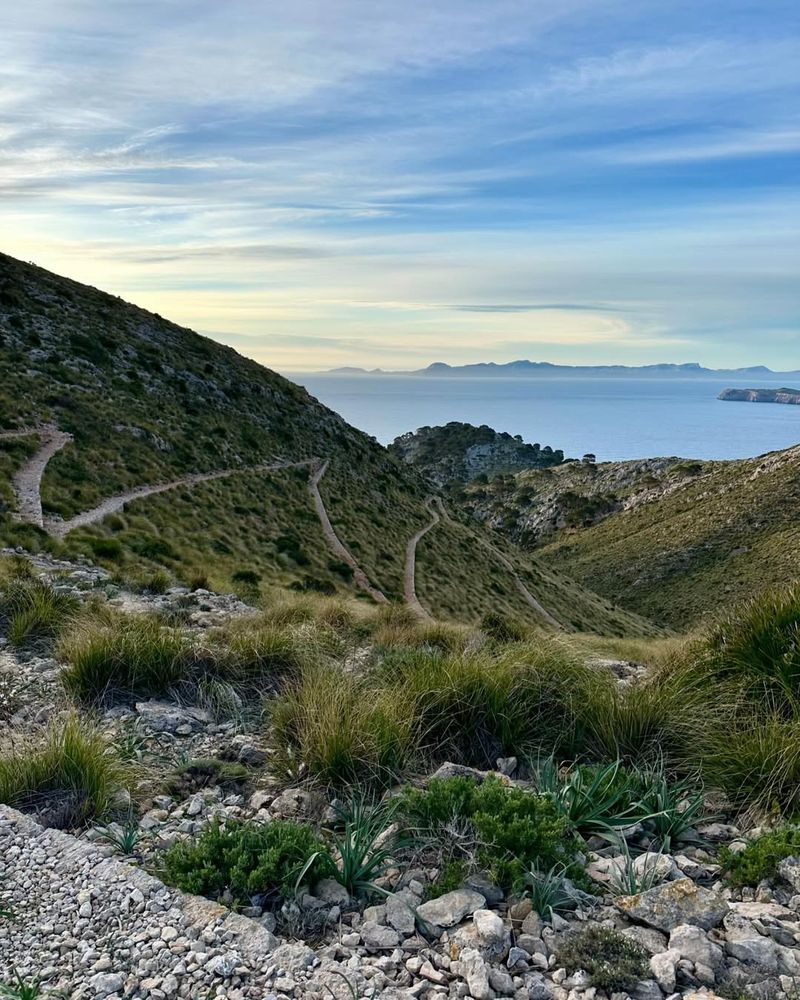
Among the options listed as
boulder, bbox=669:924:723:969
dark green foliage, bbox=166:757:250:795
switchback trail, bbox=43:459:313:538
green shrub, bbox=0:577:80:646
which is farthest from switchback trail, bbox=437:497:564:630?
boulder, bbox=669:924:723:969

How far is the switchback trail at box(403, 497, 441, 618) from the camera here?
3378 cm

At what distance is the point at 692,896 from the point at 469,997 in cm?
141

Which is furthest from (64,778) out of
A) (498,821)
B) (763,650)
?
(763,650)

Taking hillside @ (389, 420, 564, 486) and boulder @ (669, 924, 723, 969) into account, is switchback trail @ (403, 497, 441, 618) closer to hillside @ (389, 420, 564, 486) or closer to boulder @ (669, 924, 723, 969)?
boulder @ (669, 924, 723, 969)

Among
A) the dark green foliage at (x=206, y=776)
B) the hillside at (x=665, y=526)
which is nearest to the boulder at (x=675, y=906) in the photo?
the dark green foliage at (x=206, y=776)

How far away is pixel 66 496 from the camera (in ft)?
82.9

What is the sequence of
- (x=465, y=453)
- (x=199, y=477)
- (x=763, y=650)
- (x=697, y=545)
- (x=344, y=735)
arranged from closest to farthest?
(x=344, y=735) → (x=763, y=650) → (x=199, y=477) → (x=697, y=545) → (x=465, y=453)

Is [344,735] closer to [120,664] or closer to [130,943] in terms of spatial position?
[130,943]

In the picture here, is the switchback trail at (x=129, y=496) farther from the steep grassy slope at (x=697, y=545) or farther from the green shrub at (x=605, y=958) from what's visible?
the steep grassy slope at (x=697, y=545)

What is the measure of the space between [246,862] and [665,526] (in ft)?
248

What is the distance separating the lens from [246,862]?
13.7 feet

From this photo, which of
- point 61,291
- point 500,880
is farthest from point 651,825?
point 61,291

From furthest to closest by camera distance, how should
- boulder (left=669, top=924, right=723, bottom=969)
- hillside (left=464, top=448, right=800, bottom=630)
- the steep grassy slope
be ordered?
hillside (left=464, top=448, right=800, bottom=630) < the steep grassy slope < boulder (left=669, top=924, right=723, bottom=969)

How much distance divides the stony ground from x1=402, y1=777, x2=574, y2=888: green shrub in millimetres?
189
